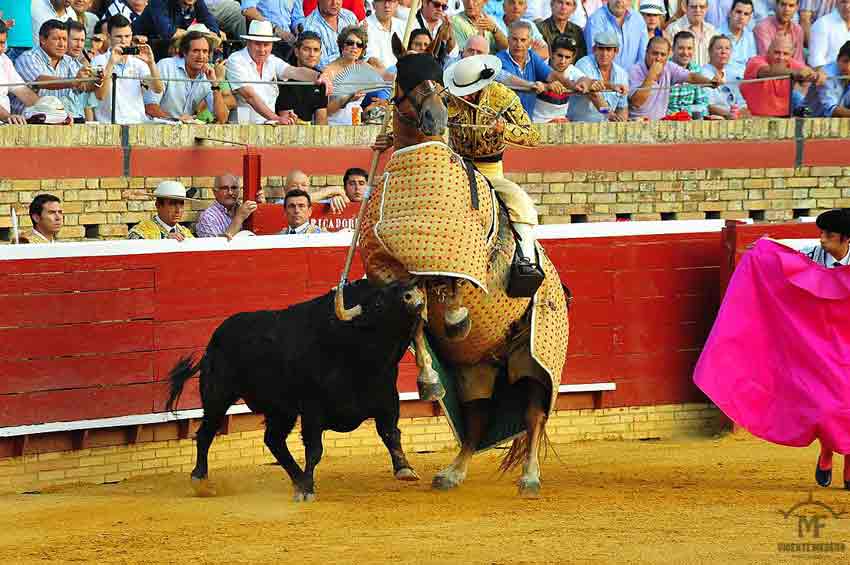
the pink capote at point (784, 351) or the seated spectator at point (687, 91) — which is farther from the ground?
the seated spectator at point (687, 91)

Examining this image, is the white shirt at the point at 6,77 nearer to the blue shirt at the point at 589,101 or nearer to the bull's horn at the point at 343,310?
the bull's horn at the point at 343,310

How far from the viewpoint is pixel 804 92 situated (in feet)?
48.1

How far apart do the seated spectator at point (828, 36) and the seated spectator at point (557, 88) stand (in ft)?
7.92

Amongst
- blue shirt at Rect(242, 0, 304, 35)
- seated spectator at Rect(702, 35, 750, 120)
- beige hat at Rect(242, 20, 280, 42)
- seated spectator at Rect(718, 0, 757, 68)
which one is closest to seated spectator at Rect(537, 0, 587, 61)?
seated spectator at Rect(702, 35, 750, 120)

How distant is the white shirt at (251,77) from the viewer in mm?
12203

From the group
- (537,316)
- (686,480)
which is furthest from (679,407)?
(537,316)

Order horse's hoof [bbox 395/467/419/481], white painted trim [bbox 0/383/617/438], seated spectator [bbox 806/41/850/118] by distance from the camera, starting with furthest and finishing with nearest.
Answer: seated spectator [bbox 806/41/850/118] → white painted trim [bbox 0/383/617/438] → horse's hoof [bbox 395/467/419/481]

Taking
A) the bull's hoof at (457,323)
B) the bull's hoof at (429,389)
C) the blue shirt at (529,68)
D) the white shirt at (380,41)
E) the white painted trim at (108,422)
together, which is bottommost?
the white painted trim at (108,422)

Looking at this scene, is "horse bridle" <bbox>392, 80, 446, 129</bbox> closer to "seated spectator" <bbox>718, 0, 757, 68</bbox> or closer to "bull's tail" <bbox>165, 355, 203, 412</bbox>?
"bull's tail" <bbox>165, 355, 203, 412</bbox>

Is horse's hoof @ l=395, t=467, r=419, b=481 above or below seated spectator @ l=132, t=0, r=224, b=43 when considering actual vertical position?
below

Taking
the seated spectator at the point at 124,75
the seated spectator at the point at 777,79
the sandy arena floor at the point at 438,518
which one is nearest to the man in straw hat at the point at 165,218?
the seated spectator at the point at 124,75

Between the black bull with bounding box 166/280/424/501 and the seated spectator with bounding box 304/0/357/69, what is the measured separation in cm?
464

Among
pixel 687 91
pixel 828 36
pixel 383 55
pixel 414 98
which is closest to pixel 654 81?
pixel 687 91

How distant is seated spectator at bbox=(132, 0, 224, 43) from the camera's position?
1216 cm
